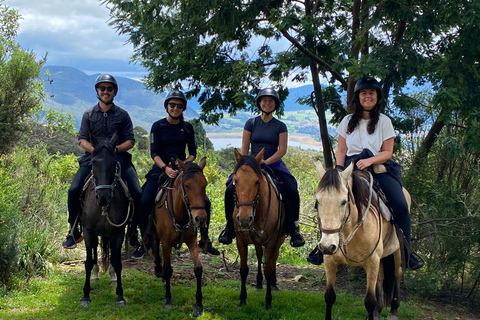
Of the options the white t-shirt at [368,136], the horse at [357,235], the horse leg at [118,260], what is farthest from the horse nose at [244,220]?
the horse leg at [118,260]

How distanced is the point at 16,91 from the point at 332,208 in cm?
998

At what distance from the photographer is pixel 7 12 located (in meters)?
14.2

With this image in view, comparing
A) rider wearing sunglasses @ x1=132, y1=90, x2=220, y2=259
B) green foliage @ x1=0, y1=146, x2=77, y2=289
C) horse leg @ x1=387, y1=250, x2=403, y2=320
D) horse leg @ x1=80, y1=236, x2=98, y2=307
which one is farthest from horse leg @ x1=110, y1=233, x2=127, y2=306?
horse leg @ x1=387, y1=250, x2=403, y2=320

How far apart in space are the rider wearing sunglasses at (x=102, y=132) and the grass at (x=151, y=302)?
3.37 ft

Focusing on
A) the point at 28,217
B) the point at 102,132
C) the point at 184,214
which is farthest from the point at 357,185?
the point at 28,217

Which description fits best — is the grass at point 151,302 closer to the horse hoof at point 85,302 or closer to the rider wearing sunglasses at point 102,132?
the horse hoof at point 85,302

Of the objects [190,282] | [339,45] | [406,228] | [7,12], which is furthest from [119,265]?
[7,12]

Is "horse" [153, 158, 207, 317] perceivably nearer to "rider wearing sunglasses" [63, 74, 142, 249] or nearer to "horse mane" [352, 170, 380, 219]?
"rider wearing sunglasses" [63, 74, 142, 249]

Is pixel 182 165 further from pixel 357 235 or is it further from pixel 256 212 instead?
pixel 357 235

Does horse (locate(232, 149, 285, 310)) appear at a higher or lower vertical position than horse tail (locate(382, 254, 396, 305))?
higher

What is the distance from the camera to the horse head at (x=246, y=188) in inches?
228

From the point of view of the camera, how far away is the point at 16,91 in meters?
11.4

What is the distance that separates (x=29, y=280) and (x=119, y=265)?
2.09 m

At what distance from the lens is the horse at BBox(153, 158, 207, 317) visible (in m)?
6.17
